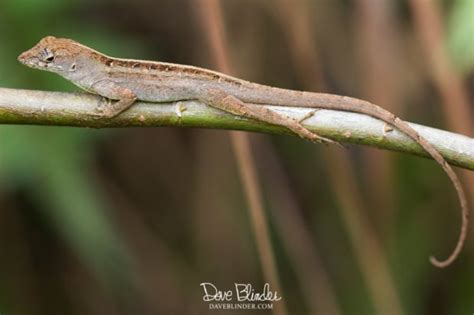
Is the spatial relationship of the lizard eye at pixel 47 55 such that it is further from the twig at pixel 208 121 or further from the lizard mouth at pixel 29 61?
the twig at pixel 208 121

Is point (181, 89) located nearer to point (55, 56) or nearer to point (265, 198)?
point (55, 56)

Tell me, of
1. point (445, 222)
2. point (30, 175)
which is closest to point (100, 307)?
point (30, 175)

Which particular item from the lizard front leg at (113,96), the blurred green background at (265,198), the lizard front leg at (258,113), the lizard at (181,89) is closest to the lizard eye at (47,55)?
the lizard at (181,89)

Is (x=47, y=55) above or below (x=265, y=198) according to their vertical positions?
above

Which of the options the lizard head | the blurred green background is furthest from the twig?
the blurred green background

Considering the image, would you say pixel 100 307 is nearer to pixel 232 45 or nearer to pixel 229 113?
pixel 232 45

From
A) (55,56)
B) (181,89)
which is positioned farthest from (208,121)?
(55,56)

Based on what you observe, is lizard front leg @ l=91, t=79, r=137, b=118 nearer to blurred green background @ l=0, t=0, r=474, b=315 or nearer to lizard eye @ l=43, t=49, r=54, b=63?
lizard eye @ l=43, t=49, r=54, b=63
